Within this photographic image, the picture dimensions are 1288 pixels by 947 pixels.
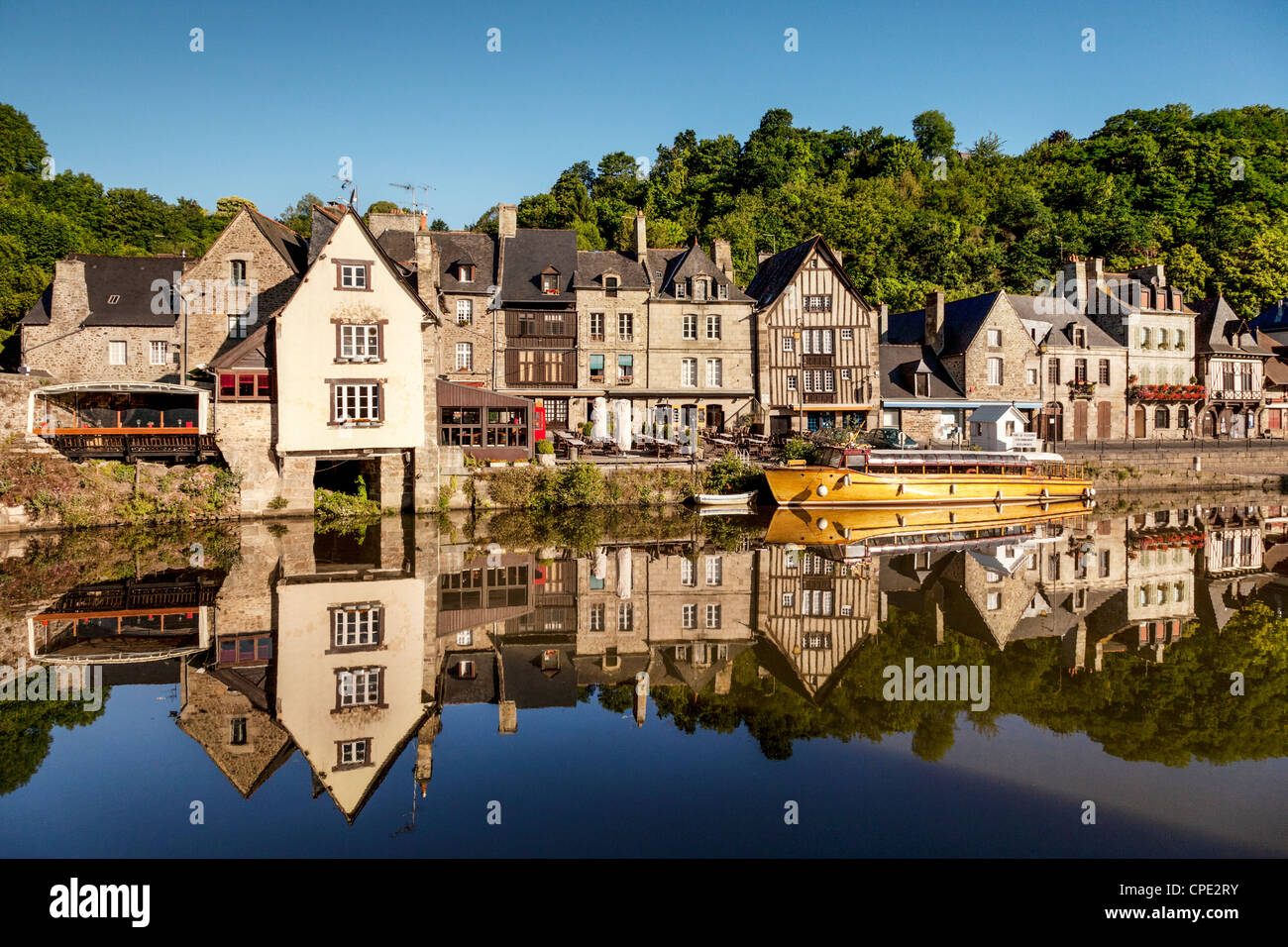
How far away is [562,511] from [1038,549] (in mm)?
14353

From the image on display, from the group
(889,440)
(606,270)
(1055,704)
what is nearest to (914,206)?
(606,270)

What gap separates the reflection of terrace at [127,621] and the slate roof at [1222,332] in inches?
1918

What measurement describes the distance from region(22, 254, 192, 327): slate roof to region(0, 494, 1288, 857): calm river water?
15618mm

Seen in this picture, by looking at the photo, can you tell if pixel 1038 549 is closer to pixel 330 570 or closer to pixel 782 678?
pixel 782 678

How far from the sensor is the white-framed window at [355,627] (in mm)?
11844

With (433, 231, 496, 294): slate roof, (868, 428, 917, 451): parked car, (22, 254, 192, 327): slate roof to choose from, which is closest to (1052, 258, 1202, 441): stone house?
(868, 428, 917, 451): parked car

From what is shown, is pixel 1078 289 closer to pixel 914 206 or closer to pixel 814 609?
pixel 914 206

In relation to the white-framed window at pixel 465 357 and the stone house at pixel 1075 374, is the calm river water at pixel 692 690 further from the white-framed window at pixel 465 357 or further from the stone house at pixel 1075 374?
the stone house at pixel 1075 374

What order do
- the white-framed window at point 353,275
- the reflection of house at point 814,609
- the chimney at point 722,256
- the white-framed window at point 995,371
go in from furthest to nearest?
the white-framed window at point 995,371 → the chimney at point 722,256 → the white-framed window at point 353,275 → the reflection of house at point 814,609

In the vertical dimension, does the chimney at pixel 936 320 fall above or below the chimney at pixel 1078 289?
below

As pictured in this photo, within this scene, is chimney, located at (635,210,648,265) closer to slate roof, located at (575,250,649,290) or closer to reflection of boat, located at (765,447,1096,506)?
slate roof, located at (575,250,649,290)

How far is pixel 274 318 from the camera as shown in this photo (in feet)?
81.0

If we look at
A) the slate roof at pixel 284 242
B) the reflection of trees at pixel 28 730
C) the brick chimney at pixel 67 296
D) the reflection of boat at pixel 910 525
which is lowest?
the reflection of trees at pixel 28 730

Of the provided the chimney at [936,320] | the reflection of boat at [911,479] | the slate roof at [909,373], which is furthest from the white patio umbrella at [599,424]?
the chimney at [936,320]
